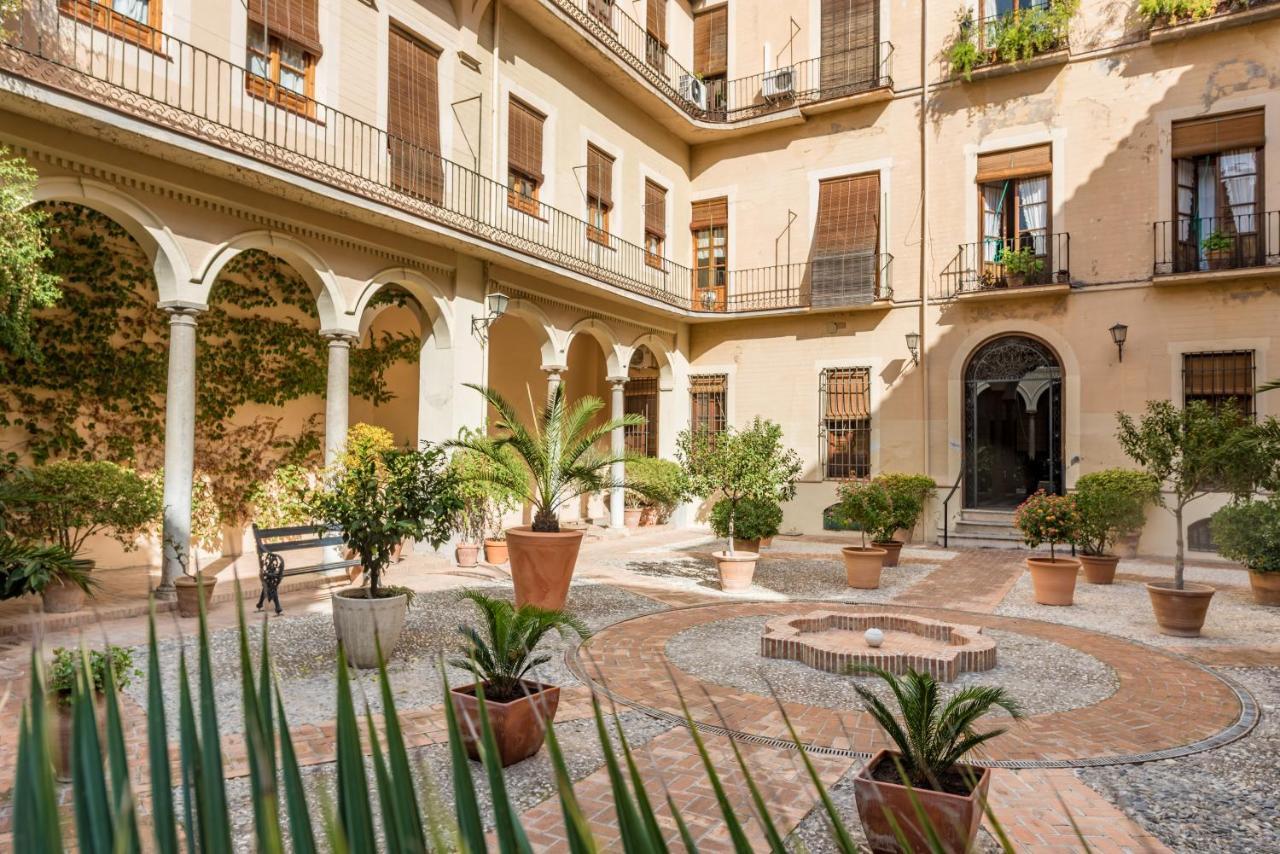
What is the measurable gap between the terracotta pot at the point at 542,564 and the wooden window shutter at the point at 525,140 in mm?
7199

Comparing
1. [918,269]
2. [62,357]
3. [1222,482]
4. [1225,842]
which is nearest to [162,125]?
[62,357]

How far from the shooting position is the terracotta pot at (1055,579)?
876 centimetres

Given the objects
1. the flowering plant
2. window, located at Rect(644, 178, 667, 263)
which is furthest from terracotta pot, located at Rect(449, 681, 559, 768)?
window, located at Rect(644, 178, 667, 263)

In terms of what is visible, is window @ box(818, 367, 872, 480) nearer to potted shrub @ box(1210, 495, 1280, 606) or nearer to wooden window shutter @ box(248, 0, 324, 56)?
potted shrub @ box(1210, 495, 1280, 606)

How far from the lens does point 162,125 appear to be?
7.47 meters

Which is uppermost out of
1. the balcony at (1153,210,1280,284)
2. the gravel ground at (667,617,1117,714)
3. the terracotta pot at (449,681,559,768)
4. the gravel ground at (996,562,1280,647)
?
the balcony at (1153,210,1280,284)

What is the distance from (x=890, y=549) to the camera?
11555 millimetres

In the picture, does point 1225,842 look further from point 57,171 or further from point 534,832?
point 57,171

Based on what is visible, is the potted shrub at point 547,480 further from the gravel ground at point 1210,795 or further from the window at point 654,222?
the window at point 654,222

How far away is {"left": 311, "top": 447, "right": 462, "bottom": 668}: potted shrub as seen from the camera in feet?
19.1

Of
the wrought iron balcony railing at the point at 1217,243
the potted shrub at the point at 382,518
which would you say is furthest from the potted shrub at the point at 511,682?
the wrought iron balcony railing at the point at 1217,243

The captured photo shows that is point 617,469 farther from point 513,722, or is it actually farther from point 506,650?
point 513,722

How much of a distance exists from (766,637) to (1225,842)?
3.39m

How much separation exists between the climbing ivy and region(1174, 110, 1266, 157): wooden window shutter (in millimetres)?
12766
